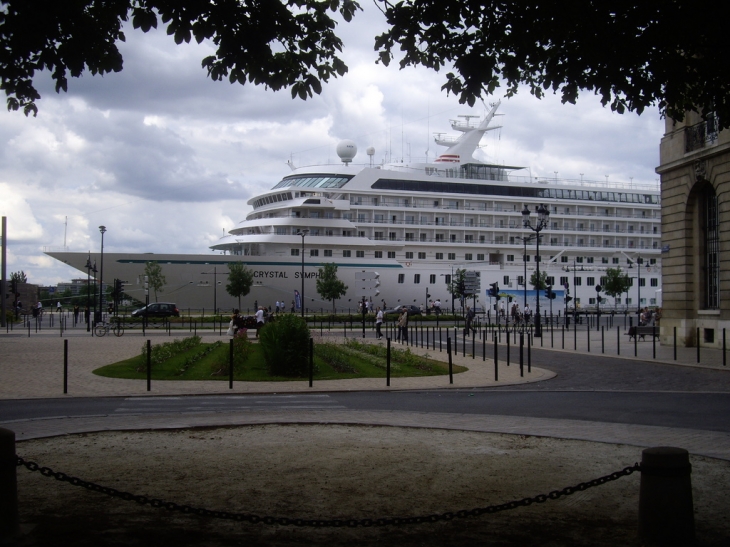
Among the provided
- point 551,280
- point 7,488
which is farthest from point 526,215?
point 7,488

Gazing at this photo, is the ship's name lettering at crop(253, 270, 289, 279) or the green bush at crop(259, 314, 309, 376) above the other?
the ship's name lettering at crop(253, 270, 289, 279)

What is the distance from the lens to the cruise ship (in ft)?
194

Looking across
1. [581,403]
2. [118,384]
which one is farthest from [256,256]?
[581,403]

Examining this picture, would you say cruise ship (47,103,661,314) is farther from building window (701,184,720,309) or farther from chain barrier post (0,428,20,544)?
chain barrier post (0,428,20,544)

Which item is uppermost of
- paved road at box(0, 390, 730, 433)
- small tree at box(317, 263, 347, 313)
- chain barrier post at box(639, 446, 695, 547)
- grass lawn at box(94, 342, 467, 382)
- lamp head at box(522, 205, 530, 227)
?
lamp head at box(522, 205, 530, 227)

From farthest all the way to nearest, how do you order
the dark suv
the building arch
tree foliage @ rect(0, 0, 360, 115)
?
1. the dark suv
2. the building arch
3. tree foliage @ rect(0, 0, 360, 115)

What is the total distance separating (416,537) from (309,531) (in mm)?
808

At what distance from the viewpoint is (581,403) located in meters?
13.1

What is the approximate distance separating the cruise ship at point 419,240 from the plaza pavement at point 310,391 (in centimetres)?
2706

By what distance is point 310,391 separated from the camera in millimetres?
14734

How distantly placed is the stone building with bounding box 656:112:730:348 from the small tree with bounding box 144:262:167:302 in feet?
129

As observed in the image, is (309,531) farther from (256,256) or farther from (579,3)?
(256,256)

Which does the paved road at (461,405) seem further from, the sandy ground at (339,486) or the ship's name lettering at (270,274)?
the ship's name lettering at (270,274)

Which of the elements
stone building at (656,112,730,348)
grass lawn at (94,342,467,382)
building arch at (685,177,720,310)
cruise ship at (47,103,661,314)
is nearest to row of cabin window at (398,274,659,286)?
cruise ship at (47,103,661,314)
